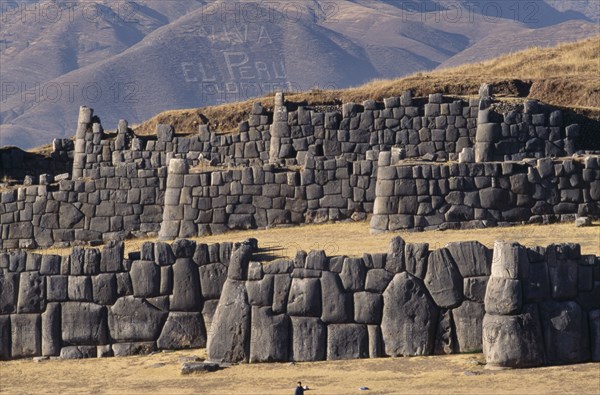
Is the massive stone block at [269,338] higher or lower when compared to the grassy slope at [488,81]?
lower

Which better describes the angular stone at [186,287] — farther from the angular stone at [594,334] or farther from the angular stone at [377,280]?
the angular stone at [594,334]

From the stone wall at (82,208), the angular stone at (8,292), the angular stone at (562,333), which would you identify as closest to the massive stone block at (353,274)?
the angular stone at (562,333)

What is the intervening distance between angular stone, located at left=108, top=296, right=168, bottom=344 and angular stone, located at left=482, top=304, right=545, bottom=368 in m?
5.11

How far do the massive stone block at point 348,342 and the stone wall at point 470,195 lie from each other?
28.1ft

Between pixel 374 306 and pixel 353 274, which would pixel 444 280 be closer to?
pixel 374 306

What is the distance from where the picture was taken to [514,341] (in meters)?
21.7

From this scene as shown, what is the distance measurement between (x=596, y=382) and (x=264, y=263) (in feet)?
16.9

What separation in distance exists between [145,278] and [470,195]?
9.28 metres

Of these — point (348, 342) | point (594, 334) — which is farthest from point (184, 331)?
point (594, 334)

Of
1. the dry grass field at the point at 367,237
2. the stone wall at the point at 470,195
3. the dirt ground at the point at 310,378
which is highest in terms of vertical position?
the stone wall at the point at 470,195

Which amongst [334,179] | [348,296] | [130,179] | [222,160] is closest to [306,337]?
[348,296]

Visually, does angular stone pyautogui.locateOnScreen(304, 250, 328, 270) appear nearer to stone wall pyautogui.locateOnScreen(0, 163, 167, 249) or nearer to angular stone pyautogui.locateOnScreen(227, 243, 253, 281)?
angular stone pyautogui.locateOnScreen(227, 243, 253, 281)

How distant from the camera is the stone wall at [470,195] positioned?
31016 millimetres

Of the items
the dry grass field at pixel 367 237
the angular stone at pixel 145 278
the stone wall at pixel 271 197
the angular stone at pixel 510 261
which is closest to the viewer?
the angular stone at pixel 510 261
